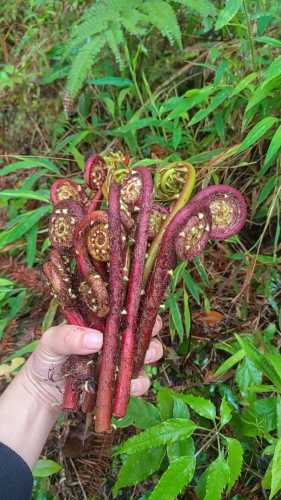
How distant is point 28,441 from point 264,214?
126 cm

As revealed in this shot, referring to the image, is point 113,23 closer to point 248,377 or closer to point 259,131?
point 259,131

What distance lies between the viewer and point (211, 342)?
2137 millimetres

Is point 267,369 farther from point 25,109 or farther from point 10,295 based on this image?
point 25,109

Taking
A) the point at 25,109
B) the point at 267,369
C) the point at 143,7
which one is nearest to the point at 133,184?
the point at 267,369

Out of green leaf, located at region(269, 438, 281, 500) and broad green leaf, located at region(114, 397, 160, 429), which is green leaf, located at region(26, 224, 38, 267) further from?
green leaf, located at region(269, 438, 281, 500)

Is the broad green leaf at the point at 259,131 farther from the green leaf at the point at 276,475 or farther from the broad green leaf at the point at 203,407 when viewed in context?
the green leaf at the point at 276,475

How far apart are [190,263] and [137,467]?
0.97m

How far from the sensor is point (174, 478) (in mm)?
1289

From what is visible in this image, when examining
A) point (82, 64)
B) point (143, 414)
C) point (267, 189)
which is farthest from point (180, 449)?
point (82, 64)

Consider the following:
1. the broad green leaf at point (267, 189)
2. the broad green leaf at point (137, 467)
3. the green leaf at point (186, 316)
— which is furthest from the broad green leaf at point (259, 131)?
the broad green leaf at point (137, 467)

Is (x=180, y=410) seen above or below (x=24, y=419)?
above

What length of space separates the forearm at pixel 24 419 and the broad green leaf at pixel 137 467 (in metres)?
0.41

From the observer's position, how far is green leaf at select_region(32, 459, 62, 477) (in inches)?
80.1

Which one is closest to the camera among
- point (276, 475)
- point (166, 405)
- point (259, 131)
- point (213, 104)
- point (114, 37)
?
point (276, 475)
